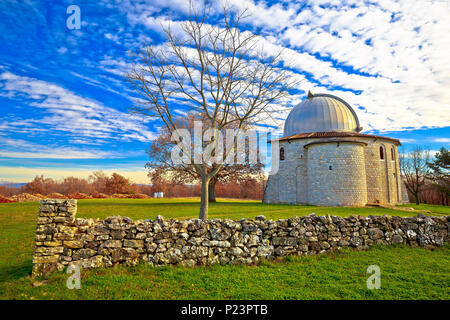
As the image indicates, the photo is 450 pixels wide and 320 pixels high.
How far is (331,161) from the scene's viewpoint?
85.7ft

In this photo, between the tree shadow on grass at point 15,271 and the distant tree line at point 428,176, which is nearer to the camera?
the tree shadow on grass at point 15,271

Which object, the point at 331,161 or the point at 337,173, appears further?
the point at 331,161

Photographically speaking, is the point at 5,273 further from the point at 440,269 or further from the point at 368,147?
the point at 368,147

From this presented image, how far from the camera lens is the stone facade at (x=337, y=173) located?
84.6ft

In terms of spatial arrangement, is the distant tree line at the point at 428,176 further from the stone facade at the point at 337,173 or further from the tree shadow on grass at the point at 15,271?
the tree shadow on grass at the point at 15,271

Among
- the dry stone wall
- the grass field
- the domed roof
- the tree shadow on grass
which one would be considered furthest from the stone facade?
the tree shadow on grass

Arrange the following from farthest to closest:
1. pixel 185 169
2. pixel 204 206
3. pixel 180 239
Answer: pixel 185 169, pixel 204 206, pixel 180 239

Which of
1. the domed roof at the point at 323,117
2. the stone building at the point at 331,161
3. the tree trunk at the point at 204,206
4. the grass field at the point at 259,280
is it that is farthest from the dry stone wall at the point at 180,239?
the domed roof at the point at 323,117

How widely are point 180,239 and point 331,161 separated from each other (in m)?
22.5

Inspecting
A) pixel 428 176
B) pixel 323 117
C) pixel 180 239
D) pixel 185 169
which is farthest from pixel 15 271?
pixel 428 176

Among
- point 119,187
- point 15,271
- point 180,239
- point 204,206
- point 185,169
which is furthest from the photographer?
point 119,187

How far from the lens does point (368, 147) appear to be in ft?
95.4

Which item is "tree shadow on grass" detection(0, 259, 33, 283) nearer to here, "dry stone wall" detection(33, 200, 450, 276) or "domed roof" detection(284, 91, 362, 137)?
Result: "dry stone wall" detection(33, 200, 450, 276)

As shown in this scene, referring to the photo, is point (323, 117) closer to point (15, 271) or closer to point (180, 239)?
point (180, 239)
